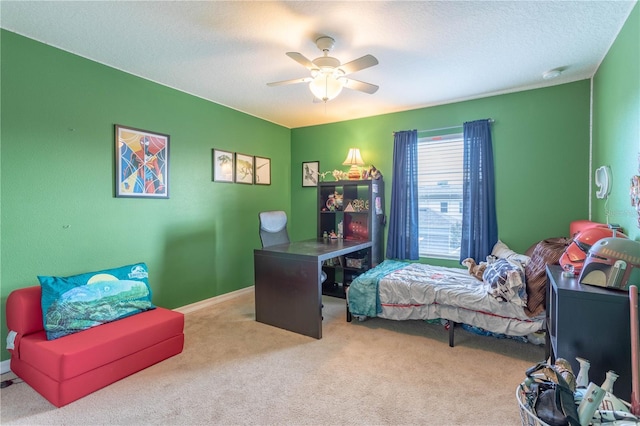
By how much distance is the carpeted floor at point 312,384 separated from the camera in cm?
180

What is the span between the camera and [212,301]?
378 cm

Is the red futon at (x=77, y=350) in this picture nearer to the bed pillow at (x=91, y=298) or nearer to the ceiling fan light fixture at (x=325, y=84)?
the bed pillow at (x=91, y=298)

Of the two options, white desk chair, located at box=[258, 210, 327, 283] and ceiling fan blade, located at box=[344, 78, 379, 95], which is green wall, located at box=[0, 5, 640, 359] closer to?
white desk chair, located at box=[258, 210, 327, 283]

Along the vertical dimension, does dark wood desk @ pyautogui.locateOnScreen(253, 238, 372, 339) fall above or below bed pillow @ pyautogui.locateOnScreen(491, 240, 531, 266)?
below

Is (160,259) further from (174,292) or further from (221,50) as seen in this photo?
(221,50)

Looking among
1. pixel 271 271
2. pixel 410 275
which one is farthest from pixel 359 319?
pixel 271 271

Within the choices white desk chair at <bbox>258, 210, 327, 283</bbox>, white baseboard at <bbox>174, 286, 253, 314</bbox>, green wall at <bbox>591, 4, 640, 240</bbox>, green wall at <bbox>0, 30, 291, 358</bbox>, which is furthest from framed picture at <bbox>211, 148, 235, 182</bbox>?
green wall at <bbox>591, 4, 640, 240</bbox>

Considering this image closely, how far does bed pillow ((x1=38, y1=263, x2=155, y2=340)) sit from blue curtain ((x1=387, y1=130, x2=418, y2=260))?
2.92 m

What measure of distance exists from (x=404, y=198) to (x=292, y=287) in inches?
76.7

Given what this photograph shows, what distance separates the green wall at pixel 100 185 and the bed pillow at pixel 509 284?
9.98ft

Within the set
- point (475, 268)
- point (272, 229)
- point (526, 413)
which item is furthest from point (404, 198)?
point (526, 413)

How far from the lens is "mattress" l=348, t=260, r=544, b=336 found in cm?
250

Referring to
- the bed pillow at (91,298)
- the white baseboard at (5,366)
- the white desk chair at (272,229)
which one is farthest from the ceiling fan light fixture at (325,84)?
the white baseboard at (5,366)

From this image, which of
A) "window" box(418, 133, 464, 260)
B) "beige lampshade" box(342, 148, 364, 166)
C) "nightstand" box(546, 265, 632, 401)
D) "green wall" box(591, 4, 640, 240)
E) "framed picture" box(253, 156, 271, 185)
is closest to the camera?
"nightstand" box(546, 265, 632, 401)
